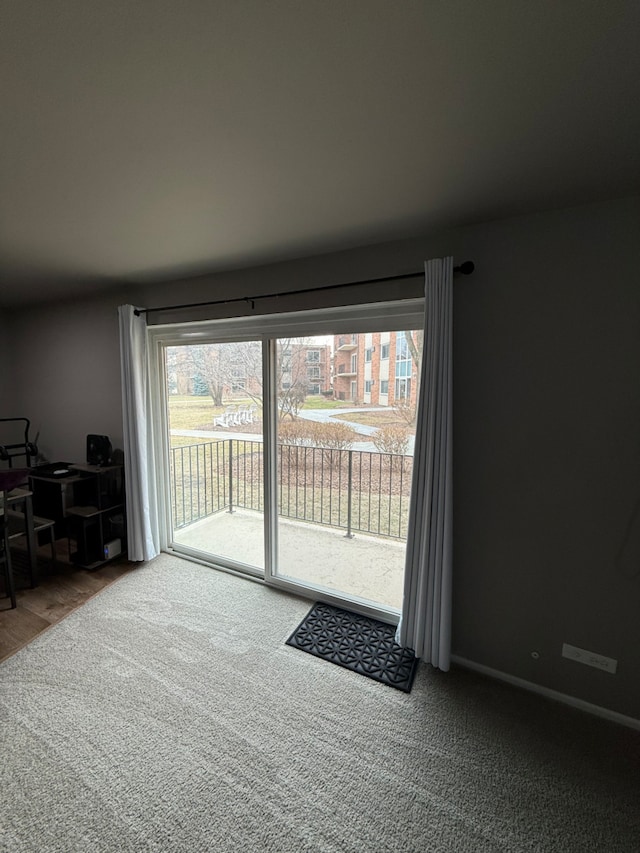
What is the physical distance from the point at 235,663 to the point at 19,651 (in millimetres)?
1268

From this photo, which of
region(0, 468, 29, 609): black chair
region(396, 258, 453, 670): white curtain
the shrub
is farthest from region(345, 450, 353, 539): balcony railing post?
region(0, 468, 29, 609): black chair

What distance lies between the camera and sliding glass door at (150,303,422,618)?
7.27 feet

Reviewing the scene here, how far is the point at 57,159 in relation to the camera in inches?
48.7

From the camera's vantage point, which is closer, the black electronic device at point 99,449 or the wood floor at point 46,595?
the wood floor at point 46,595

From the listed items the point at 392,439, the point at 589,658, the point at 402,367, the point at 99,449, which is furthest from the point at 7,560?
the point at 589,658

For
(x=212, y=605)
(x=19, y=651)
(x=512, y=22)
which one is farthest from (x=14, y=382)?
(x=512, y=22)

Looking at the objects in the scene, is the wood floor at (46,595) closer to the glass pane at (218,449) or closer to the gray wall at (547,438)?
the glass pane at (218,449)

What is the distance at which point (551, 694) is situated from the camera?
68.3 inches

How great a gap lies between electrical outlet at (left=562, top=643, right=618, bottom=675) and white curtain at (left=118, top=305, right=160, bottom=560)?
2961mm

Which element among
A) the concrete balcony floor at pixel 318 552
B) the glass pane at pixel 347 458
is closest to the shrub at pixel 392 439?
the glass pane at pixel 347 458

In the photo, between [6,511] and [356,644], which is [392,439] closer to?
[356,644]

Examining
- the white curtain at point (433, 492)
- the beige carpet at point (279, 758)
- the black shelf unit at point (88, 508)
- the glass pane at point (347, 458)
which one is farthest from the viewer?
the black shelf unit at point (88, 508)

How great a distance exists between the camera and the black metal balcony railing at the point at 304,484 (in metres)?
2.68

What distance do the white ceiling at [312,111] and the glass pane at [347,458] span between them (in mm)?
799
